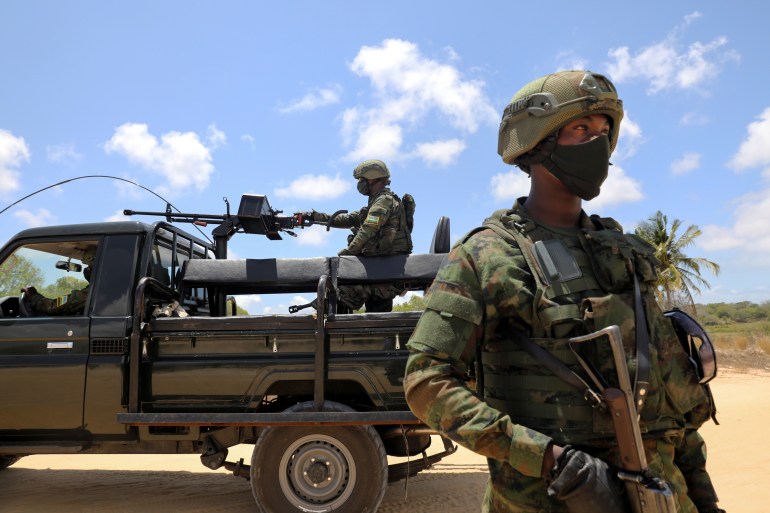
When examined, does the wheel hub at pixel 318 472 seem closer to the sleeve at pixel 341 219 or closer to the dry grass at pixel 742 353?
the sleeve at pixel 341 219

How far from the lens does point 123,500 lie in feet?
18.1

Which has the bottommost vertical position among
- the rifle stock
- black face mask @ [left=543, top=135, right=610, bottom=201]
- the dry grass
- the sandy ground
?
the sandy ground

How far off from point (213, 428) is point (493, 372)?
3428 millimetres

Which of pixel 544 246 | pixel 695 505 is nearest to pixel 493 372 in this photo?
pixel 544 246

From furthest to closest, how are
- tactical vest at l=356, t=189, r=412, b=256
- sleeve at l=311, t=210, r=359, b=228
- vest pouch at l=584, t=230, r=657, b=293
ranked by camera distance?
sleeve at l=311, t=210, r=359, b=228 → tactical vest at l=356, t=189, r=412, b=256 → vest pouch at l=584, t=230, r=657, b=293

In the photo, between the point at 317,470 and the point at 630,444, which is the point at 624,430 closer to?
the point at 630,444

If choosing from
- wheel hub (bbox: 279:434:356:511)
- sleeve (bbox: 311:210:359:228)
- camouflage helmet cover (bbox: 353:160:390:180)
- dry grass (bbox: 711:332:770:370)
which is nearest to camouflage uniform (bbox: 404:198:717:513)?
wheel hub (bbox: 279:434:356:511)

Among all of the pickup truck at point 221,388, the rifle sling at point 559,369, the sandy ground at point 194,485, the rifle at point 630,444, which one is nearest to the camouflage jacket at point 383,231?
the pickup truck at point 221,388

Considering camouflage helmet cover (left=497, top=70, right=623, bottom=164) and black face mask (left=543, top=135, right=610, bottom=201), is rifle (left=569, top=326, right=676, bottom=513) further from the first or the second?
camouflage helmet cover (left=497, top=70, right=623, bottom=164)

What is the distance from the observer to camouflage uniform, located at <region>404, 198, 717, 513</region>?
4.99ft

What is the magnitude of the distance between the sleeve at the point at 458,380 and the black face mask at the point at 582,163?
→ 401 mm

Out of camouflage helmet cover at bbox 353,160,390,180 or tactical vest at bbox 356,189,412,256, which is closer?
tactical vest at bbox 356,189,412,256

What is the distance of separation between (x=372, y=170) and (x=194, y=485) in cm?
375

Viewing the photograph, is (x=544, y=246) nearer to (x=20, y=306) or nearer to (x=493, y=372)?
(x=493, y=372)
